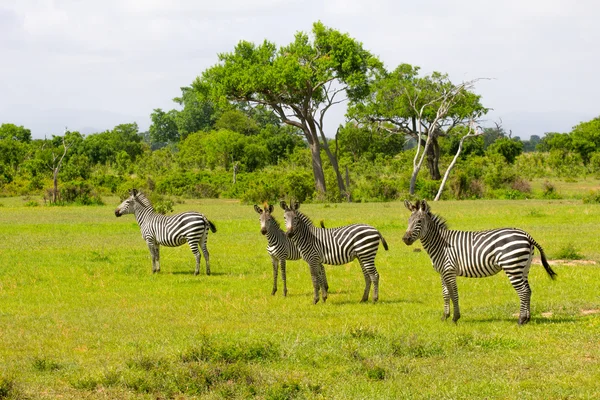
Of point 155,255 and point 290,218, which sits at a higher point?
point 290,218

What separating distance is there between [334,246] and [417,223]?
2.58m

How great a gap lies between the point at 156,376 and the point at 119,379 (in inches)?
16.3

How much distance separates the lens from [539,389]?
8031 millimetres

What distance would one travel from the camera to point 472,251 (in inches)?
453

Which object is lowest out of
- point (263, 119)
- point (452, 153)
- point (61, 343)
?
point (61, 343)

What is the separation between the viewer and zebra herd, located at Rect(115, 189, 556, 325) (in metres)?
11.3

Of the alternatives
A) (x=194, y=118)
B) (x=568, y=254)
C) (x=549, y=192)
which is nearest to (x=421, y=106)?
(x=549, y=192)

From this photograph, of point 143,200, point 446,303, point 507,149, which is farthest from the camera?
point 507,149

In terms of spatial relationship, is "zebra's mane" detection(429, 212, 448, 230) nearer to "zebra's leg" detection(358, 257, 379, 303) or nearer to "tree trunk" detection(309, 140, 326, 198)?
"zebra's leg" detection(358, 257, 379, 303)

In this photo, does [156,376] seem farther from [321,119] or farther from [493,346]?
[321,119]

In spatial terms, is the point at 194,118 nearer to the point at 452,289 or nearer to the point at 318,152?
the point at 318,152

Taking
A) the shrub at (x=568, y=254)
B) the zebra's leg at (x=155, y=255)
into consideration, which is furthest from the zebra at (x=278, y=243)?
the shrub at (x=568, y=254)

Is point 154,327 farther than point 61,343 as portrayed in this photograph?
Yes

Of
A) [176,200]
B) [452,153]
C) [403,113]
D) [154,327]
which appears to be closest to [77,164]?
[176,200]
